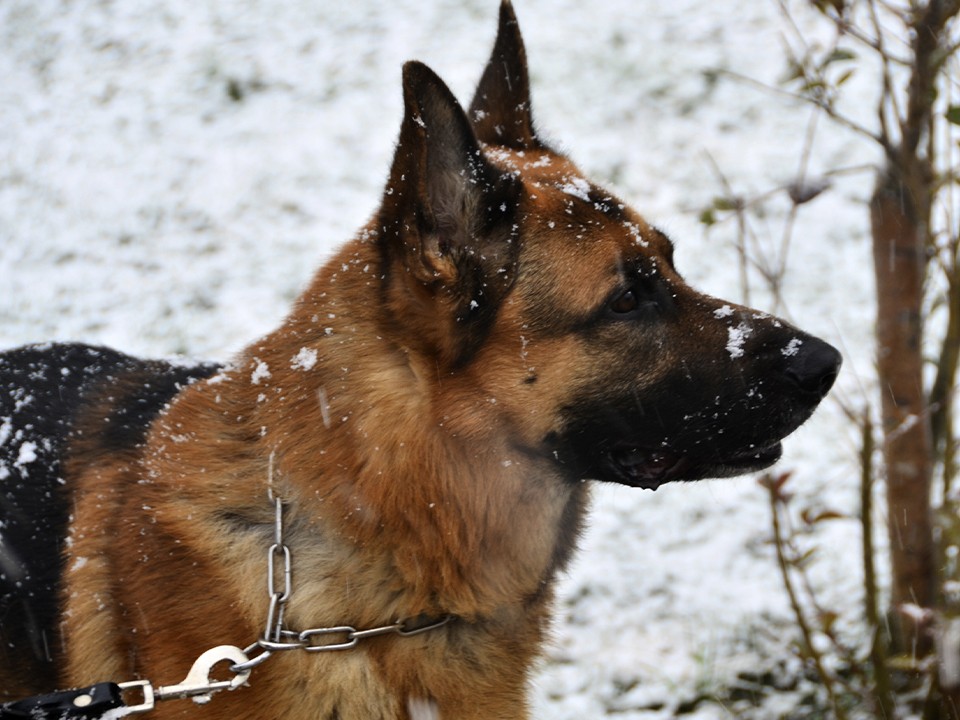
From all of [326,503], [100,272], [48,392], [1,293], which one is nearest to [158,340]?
[100,272]

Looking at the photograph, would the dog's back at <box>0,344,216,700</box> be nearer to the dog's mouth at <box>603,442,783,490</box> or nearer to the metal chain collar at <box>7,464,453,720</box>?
the metal chain collar at <box>7,464,453,720</box>

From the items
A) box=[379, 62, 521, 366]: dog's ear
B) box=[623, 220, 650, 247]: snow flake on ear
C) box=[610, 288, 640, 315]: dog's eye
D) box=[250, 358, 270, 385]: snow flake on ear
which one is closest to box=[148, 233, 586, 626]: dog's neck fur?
box=[250, 358, 270, 385]: snow flake on ear

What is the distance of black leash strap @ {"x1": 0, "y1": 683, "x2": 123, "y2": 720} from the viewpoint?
6.57 ft

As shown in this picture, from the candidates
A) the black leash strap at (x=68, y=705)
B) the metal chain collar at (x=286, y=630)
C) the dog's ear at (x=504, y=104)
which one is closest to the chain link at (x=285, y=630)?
the metal chain collar at (x=286, y=630)

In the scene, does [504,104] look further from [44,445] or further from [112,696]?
[112,696]

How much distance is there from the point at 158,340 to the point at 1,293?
1.40m

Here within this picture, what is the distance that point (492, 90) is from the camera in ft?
10.8

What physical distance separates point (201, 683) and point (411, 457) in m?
0.75

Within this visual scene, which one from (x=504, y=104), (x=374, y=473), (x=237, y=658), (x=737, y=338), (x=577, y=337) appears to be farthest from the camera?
(x=504, y=104)

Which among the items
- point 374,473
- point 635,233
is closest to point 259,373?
point 374,473

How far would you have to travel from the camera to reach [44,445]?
3.01m

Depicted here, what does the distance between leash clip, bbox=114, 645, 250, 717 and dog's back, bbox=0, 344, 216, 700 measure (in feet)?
2.13

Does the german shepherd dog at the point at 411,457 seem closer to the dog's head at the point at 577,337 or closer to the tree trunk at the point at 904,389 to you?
the dog's head at the point at 577,337

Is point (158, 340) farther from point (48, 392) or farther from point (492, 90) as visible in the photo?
point (492, 90)
